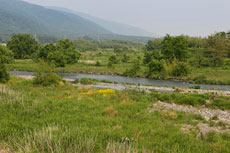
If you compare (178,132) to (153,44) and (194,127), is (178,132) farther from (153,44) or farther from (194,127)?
(153,44)

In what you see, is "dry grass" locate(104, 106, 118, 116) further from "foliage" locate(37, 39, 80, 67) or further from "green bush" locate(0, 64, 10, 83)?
"foliage" locate(37, 39, 80, 67)

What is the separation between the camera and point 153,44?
366 ft

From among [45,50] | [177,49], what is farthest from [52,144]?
[45,50]

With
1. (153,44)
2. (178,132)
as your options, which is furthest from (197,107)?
(153,44)

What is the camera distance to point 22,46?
85562 mm

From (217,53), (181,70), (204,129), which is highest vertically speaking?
(217,53)

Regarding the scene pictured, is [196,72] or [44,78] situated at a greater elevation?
[196,72]

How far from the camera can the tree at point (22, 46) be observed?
3327 inches

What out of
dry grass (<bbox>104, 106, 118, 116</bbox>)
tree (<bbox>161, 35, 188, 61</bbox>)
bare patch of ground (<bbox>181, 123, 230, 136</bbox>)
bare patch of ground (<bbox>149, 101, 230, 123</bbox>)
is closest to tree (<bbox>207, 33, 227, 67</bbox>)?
tree (<bbox>161, 35, 188, 61</bbox>)

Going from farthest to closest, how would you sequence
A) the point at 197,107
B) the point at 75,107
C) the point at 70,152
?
the point at 197,107 < the point at 75,107 < the point at 70,152

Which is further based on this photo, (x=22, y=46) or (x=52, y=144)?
(x=22, y=46)

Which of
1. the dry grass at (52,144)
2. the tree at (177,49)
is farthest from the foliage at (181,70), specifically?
the dry grass at (52,144)

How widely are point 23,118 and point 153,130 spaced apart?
787 centimetres

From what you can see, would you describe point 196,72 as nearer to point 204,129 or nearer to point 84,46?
point 204,129
